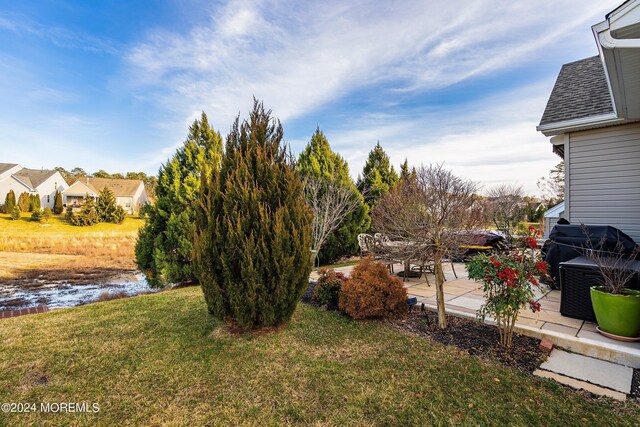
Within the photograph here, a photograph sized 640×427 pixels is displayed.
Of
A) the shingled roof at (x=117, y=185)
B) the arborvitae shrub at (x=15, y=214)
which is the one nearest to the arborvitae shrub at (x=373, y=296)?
the arborvitae shrub at (x=15, y=214)

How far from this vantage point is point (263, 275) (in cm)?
333

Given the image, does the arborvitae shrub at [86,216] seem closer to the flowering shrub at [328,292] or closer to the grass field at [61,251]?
the grass field at [61,251]

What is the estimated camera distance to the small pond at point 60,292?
6.69 m

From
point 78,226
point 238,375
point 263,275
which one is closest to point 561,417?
point 238,375

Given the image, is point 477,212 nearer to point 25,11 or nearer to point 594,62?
point 594,62

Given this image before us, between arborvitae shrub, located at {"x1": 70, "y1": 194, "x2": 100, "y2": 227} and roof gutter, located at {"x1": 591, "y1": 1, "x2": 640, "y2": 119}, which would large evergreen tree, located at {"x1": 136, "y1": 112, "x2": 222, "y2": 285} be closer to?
roof gutter, located at {"x1": 591, "y1": 1, "x2": 640, "y2": 119}

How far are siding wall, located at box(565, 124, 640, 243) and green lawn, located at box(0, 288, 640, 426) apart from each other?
15.8 ft

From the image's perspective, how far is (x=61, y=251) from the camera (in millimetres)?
16016

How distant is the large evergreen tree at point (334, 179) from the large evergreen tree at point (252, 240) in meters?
5.91

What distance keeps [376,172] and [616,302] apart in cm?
889

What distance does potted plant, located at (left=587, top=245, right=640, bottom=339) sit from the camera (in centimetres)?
298

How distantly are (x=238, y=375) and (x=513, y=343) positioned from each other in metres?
3.02

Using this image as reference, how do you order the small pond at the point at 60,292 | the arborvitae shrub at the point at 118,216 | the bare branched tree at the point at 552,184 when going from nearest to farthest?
the small pond at the point at 60,292
the bare branched tree at the point at 552,184
the arborvitae shrub at the point at 118,216

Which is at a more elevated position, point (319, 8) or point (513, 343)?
point (319, 8)
